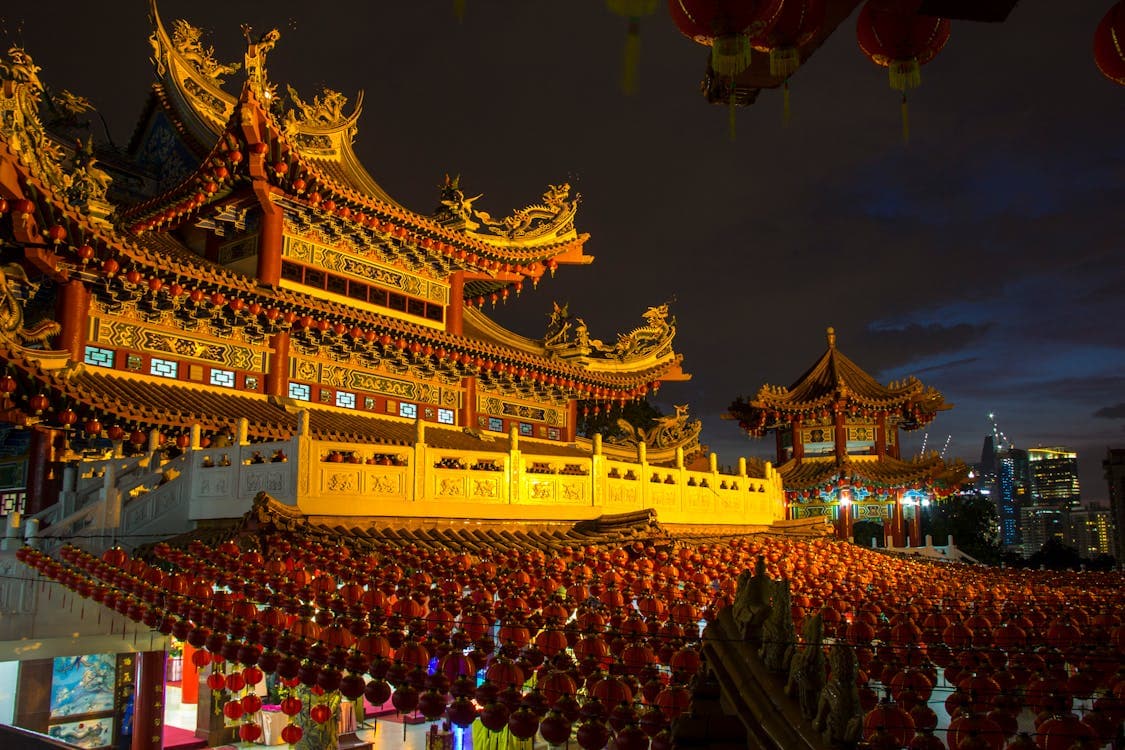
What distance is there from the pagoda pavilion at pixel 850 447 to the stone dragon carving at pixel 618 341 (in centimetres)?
1010

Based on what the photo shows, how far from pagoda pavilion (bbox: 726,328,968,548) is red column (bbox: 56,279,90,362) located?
25.4 meters

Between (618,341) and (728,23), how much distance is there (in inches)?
807

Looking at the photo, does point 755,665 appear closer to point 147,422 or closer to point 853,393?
point 147,422

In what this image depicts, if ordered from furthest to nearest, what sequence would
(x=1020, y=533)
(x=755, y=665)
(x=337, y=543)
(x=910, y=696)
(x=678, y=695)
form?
(x=1020, y=533) → (x=337, y=543) → (x=910, y=696) → (x=678, y=695) → (x=755, y=665)

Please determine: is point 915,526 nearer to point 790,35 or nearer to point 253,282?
point 253,282

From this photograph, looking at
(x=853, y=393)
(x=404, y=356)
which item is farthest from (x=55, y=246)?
(x=853, y=393)

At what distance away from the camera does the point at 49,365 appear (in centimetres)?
1231

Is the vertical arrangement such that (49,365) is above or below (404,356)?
below

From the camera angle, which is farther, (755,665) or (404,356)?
(404,356)

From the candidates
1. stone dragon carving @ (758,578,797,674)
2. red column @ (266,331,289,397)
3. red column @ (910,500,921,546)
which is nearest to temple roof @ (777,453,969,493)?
red column @ (910,500,921,546)

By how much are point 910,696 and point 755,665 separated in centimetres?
219

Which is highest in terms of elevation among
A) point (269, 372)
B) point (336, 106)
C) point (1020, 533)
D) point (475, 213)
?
point (336, 106)

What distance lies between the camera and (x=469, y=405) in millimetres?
20641

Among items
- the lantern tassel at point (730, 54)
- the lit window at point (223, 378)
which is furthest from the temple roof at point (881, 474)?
the lantern tassel at point (730, 54)
